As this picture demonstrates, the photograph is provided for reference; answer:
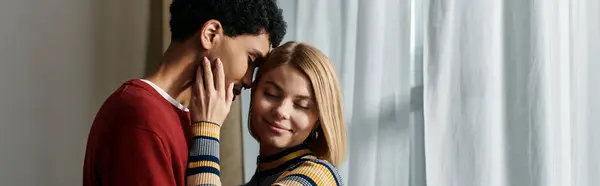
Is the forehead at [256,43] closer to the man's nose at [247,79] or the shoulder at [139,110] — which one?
the man's nose at [247,79]

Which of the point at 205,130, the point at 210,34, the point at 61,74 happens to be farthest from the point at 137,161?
the point at 61,74

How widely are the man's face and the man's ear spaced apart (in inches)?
0.4

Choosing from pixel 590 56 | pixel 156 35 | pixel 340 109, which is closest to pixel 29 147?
pixel 156 35

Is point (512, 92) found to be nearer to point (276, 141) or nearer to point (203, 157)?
point (276, 141)

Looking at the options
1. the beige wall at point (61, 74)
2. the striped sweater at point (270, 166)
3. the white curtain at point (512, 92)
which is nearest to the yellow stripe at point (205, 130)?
the striped sweater at point (270, 166)

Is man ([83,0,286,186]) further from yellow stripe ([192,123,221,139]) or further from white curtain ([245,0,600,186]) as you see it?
white curtain ([245,0,600,186])

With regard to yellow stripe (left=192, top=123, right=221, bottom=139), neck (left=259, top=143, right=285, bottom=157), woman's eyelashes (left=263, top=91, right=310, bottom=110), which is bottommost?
neck (left=259, top=143, right=285, bottom=157)

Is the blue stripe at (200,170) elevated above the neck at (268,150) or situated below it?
above

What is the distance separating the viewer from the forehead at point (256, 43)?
1292 millimetres

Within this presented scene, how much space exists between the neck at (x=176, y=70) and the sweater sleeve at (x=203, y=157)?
0.10 metres

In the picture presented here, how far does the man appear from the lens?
3.63ft

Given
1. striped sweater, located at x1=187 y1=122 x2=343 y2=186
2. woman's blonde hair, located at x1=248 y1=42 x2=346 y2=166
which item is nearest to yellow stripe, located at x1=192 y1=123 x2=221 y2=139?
striped sweater, located at x1=187 y1=122 x2=343 y2=186

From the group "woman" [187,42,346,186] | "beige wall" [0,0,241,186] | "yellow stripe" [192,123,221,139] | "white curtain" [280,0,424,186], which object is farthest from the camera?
"beige wall" [0,0,241,186]

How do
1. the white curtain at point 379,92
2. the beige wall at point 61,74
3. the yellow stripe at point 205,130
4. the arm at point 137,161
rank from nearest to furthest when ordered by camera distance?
the arm at point 137,161 < the yellow stripe at point 205,130 < the white curtain at point 379,92 < the beige wall at point 61,74
